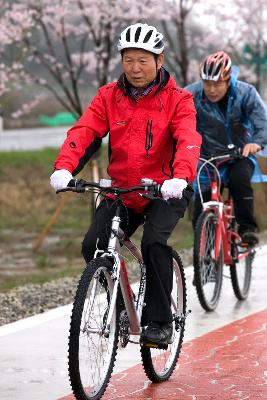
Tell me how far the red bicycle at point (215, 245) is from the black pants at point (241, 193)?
8 centimetres

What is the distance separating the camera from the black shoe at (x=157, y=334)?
6.14 meters

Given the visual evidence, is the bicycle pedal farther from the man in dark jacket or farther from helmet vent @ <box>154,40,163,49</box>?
the man in dark jacket

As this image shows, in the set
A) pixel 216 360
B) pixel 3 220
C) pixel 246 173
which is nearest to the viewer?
pixel 216 360

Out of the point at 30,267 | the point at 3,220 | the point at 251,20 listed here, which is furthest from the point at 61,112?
the point at 30,267

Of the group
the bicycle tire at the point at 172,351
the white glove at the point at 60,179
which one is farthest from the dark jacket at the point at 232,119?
the white glove at the point at 60,179

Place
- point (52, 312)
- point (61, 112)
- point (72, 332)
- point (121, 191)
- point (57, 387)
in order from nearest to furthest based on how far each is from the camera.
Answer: point (72, 332), point (121, 191), point (57, 387), point (52, 312), point (61, 112)

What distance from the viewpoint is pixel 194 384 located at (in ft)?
21.0

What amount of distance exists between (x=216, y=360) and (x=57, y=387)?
1.14 m

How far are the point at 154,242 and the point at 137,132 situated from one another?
1.91 feet

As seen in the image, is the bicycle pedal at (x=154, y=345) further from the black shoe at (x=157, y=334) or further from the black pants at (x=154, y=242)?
the black pants at (x=154, y=242)

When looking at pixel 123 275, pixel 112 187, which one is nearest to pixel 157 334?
pixel 123 275

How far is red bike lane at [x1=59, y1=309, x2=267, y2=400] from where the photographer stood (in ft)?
20.3

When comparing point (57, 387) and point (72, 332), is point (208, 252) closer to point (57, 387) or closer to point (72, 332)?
point (57, 387)

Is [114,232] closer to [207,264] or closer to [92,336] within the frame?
[92,336]
